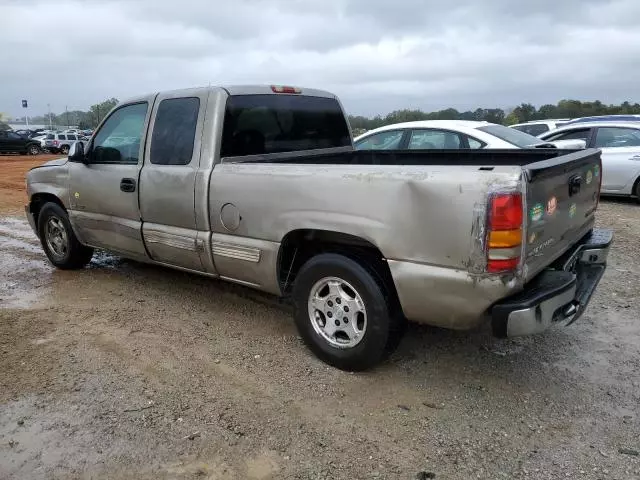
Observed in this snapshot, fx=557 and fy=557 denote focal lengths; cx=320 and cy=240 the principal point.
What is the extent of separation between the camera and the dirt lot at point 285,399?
9.27ft

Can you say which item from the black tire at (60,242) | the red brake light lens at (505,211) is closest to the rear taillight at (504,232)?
the red brake light lens at (505,211)

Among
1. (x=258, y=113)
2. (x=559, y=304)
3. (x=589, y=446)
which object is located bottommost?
(x=589, y=446)

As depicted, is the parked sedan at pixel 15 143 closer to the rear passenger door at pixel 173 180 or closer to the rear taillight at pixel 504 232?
the rear passenger door at pixel 173 180

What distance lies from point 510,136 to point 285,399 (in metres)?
6.15

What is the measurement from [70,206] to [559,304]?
188 inches

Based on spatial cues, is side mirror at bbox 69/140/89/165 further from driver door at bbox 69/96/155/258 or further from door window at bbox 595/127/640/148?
door window at bbox 595/127/640/148

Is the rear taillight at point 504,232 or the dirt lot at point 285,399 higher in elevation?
the rear taillight at point 504,232

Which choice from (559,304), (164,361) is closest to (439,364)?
(559,304)

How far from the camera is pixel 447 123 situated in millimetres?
8203

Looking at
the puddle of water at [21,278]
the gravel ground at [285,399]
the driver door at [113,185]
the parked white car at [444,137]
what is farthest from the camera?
the parked white car at [444,137]

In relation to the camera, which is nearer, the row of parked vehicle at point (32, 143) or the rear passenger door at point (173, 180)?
the rear passenger door at point (173, 180)

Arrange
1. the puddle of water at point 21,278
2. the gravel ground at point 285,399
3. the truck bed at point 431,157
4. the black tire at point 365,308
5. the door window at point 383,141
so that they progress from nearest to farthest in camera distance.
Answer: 1. the gravel ground at point 285,399
2. the black tire at point 365,308
3. the truck bed at point 431,157
4. the puddle of water at point 21,278
5. the door window at point 383,141

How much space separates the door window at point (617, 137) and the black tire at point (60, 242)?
30.5 ft

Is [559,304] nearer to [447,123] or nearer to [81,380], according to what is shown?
[81,380]
